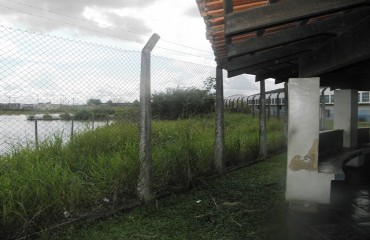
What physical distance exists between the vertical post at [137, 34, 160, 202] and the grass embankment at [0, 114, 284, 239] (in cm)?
12

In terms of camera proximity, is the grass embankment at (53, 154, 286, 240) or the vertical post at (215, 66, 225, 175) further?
the vertical post at (215, 66, 225, 175)

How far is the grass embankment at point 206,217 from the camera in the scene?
4246 mm

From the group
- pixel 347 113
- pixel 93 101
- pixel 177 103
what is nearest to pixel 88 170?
pixel 93 101

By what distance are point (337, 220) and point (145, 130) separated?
10.0ft

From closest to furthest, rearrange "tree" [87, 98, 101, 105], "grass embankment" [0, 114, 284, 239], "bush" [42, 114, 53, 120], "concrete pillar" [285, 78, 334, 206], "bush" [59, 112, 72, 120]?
1. "grass embankment" [0, 114, 284, 239]
2. "bush" [42, 114, 53, 120]
3. "tree" [87, 98, 101, 105]
4. "bush" [59, 112, 72, 120]
5. "concrete pillar" [285, 78, 334, 206]

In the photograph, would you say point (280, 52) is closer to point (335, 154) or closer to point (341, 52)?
point (341, 52)

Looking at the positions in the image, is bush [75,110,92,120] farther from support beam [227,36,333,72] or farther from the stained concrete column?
the stained concrete column

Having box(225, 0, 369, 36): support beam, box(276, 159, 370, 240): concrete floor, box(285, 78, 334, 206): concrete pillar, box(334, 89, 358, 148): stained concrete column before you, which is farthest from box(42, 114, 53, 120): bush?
box(334, 89, 358, 148): stained concrete column

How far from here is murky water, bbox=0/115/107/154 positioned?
4441mm

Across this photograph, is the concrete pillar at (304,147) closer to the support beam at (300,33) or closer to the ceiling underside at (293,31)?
the ceiling underside at (293,31)

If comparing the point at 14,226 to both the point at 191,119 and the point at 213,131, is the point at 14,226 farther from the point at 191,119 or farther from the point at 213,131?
the point at 213,131

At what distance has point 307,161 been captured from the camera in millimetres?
5809

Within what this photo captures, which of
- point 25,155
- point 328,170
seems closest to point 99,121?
point 25,155

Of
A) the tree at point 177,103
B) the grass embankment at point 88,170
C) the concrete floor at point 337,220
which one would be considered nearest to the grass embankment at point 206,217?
the concrete floor at point 337,220
